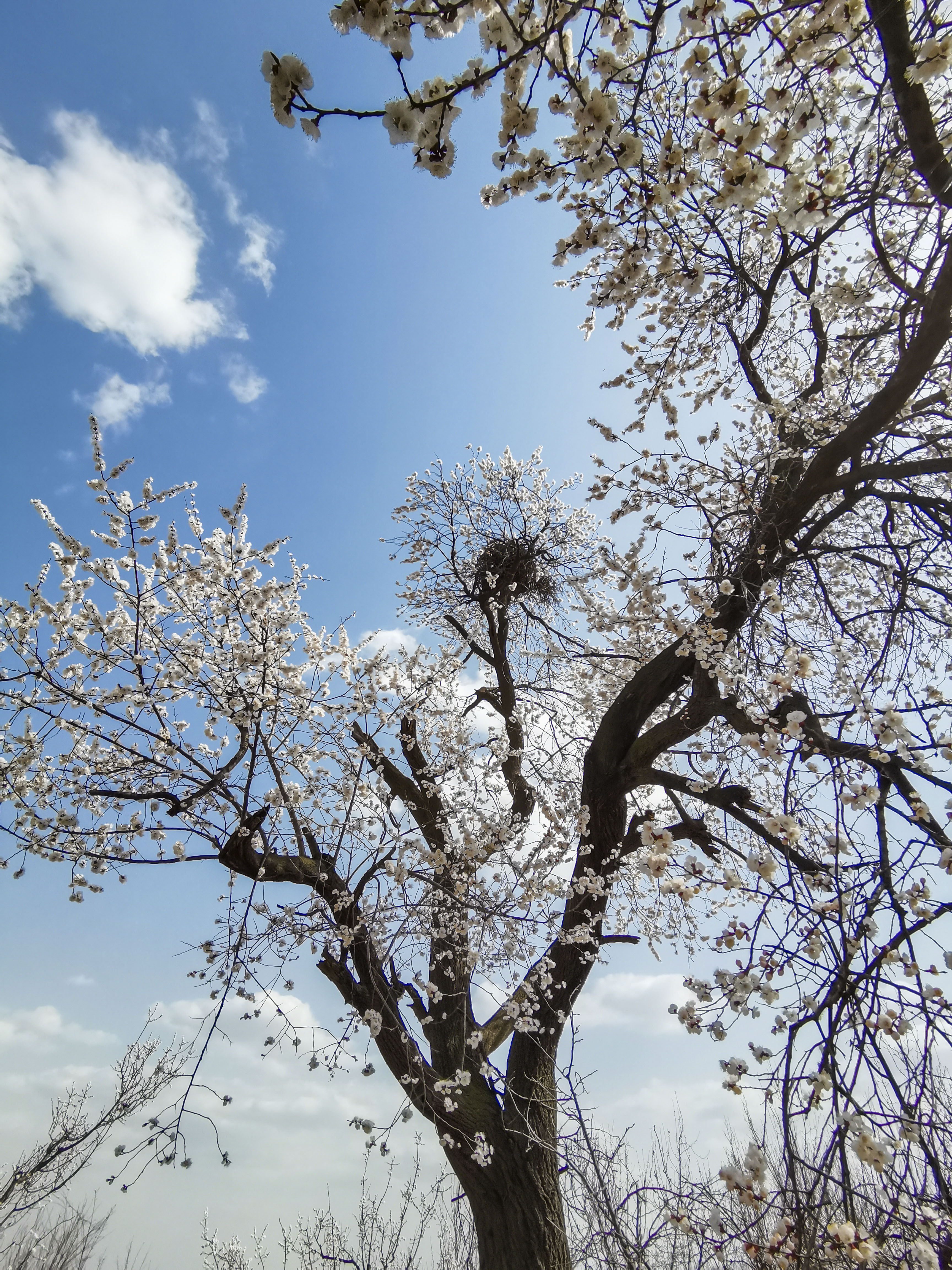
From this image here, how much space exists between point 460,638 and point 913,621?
4.37 metres

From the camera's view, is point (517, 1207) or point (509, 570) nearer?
point (517, 1207)

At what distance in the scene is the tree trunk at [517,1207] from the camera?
139 inches

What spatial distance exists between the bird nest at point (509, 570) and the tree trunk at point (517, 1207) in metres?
4.26

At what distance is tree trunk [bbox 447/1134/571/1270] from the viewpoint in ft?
11.6

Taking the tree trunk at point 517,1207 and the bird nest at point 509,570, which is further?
the bird nest at point 509,570

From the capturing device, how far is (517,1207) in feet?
11.9

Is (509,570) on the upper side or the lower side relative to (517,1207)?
upper

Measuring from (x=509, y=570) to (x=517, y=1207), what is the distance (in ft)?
15.7

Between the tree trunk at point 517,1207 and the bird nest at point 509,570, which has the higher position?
the bird nest at point 509,570

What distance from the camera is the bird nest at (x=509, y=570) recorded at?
6344mm

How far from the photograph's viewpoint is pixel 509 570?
6.43 m

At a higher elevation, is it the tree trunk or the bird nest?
the bird nest

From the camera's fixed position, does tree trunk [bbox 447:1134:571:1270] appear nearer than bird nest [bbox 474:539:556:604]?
Yes

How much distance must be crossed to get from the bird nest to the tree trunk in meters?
4.26
